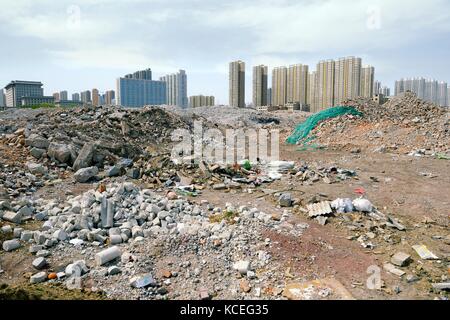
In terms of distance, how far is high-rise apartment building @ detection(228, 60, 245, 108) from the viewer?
40.8 m

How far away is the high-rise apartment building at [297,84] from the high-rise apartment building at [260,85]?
10.3ft

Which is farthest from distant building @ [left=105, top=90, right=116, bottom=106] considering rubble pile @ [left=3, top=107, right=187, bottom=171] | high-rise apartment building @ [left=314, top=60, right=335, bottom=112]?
rubble pile @ [left=3, top=107, right=187, bottom=171]

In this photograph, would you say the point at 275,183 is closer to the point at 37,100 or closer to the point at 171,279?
the point at 171,279

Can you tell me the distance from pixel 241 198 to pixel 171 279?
304cm

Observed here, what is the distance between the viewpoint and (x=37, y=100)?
60.0 m

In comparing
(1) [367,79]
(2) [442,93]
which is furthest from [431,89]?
(1) [367,79]

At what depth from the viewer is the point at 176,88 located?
4941 cm

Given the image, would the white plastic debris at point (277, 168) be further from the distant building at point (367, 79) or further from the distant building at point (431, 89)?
the distant building at point (431, 89)

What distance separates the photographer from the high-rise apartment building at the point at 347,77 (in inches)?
1404

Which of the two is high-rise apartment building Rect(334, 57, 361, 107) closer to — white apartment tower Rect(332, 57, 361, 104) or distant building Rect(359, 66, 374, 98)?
white apartment tower Rect(332, 57, 361, 104)

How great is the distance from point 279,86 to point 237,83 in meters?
7.37

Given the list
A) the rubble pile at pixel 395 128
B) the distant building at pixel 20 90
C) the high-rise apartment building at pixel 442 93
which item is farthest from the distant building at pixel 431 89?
the distant building at pixel 20 90

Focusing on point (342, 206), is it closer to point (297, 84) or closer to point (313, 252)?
point (313, 252)
